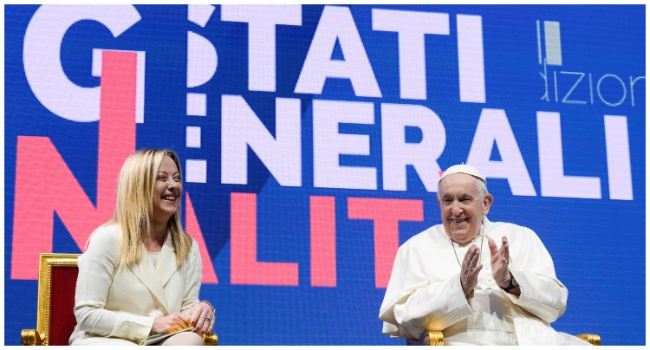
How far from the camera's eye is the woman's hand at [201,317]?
4.84 m

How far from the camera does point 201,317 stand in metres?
4.85

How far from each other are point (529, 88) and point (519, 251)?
180cm

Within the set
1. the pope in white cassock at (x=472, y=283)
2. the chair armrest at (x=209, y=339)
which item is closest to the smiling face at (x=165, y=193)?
the chair armrest at (x=209, y=339)

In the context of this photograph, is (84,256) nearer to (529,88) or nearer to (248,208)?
(248,208)

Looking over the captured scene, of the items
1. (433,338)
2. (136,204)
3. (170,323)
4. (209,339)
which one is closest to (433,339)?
(433,338)

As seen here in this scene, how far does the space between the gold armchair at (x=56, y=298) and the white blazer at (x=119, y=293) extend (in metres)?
0.42

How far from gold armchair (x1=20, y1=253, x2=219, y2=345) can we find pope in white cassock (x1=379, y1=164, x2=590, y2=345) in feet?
4.74

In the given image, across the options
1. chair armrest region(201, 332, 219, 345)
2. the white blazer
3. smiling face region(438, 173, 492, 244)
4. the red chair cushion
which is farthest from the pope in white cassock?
the red chair cushion

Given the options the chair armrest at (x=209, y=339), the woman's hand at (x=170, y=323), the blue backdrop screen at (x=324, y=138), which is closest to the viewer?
the woman's hand at (x=170, y=323)

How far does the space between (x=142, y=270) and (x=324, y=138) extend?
6.85 ft

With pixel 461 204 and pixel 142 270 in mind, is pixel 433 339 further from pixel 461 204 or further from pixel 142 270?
pixel 142 270

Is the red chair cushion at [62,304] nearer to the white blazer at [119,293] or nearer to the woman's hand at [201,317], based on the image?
the white blazer at [119,293]

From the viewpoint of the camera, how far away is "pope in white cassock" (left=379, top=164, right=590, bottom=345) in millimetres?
5219

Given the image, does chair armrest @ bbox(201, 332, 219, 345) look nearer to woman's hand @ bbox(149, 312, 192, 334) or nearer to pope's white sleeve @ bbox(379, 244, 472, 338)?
woman's hand @ bbox(149, 312, 192, 334)
